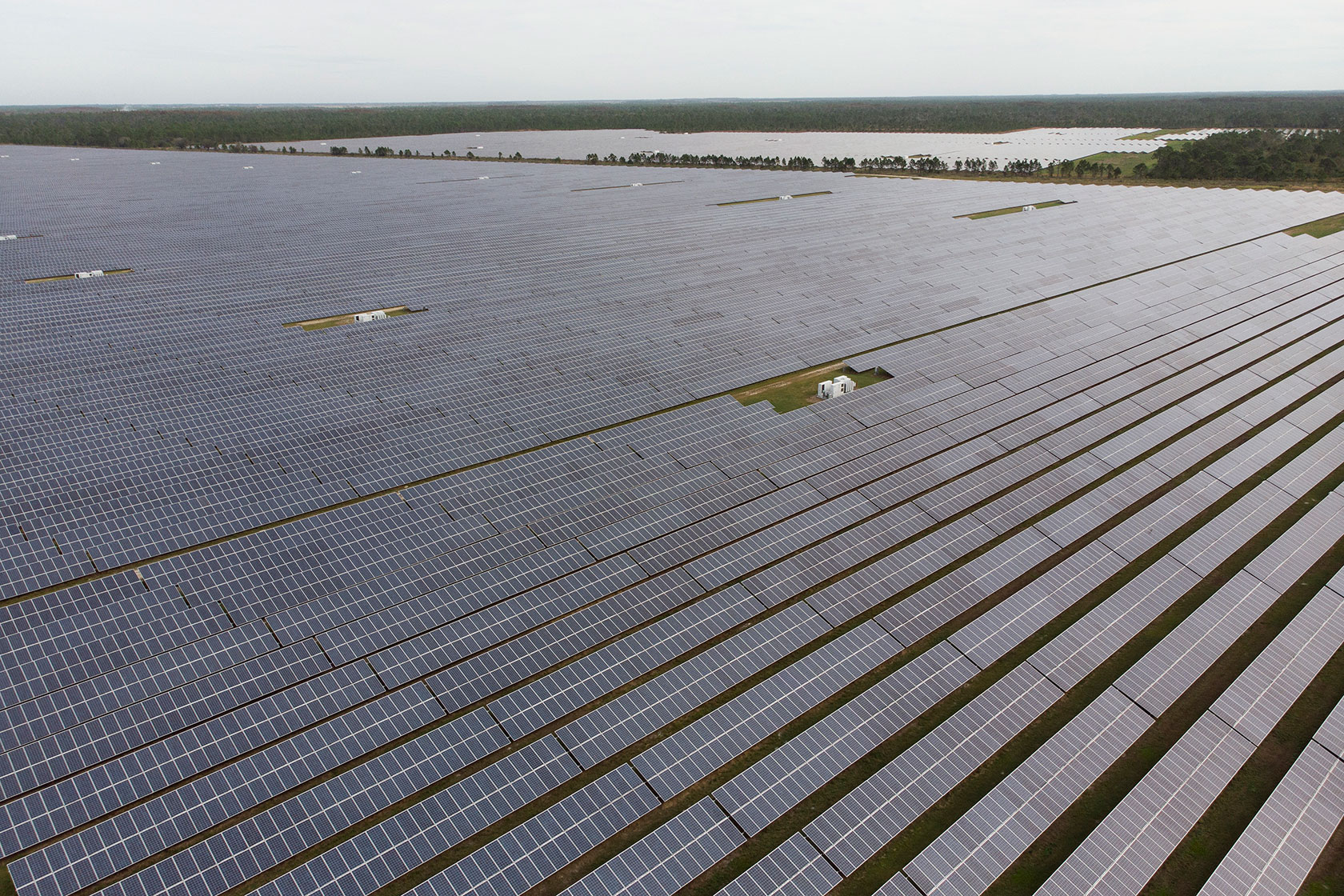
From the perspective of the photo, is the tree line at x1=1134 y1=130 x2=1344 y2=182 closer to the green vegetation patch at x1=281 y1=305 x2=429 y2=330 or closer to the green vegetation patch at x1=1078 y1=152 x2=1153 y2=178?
the green vegetation patch at x1=1078 y1=152 x2=1153 y2=178

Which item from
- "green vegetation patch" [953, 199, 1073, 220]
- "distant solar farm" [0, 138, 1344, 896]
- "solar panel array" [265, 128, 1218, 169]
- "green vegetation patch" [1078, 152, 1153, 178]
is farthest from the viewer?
"solar panel array" [265, 128, 1218, 169]

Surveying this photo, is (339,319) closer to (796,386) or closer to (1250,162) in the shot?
(796,386)

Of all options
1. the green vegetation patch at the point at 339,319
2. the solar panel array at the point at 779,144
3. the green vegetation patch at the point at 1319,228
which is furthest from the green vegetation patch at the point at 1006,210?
the green vegetation patch at the point at 339,319

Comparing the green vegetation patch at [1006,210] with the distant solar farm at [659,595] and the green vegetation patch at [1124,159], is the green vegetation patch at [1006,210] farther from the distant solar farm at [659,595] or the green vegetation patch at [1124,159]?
the green vegetation patch at [1124,159]

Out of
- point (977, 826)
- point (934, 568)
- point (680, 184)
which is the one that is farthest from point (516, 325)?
point (680, 184)

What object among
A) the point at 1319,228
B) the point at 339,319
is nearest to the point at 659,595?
the point at 339,319

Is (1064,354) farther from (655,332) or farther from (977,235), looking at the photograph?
(977,235)

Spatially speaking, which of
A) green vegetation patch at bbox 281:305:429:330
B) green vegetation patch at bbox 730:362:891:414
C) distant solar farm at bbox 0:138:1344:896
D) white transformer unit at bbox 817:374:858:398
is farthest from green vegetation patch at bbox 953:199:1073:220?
green vegetation patch at bbox 281:305:429:330
